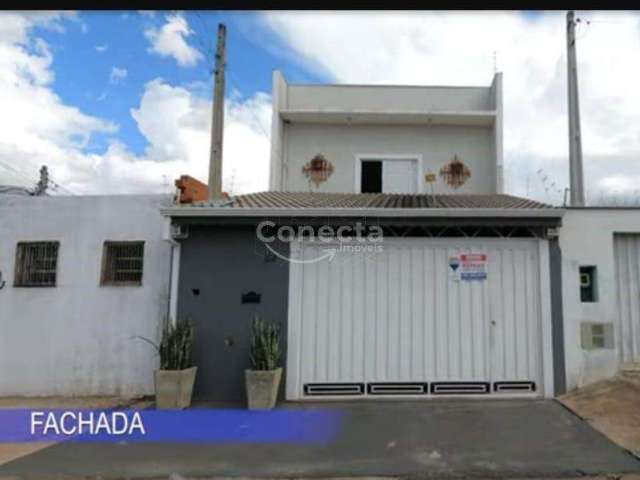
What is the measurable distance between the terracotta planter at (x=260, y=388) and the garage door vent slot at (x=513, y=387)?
3757mm

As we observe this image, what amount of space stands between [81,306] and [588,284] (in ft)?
30.2

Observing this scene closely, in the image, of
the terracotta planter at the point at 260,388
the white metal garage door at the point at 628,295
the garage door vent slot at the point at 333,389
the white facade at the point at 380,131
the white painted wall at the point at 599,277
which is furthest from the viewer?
the white facade at the point at 380,131

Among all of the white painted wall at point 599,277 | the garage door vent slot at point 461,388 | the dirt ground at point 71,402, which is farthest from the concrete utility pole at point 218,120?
the white painted wall at point 599,277

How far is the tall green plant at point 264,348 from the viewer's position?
7051mm

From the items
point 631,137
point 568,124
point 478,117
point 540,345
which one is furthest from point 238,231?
point 631,137

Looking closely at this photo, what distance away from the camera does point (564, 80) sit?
12.9 metres

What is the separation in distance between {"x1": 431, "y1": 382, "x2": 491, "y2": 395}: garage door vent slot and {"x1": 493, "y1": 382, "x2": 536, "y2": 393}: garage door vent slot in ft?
0.49

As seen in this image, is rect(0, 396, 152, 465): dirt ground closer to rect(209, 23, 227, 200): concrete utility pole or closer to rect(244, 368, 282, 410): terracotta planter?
rect(244, 368, 282, 410): terracotta planter

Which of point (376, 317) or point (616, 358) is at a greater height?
point (376, 317)

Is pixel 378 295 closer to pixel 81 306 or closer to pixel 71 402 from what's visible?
pixel 81 306

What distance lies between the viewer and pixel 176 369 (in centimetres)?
702

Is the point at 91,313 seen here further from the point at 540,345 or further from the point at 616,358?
the point at 616,358

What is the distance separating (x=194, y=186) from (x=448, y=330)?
580cm

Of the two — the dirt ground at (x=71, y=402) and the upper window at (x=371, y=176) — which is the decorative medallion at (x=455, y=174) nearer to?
the upper window at (x=371, y=176)
